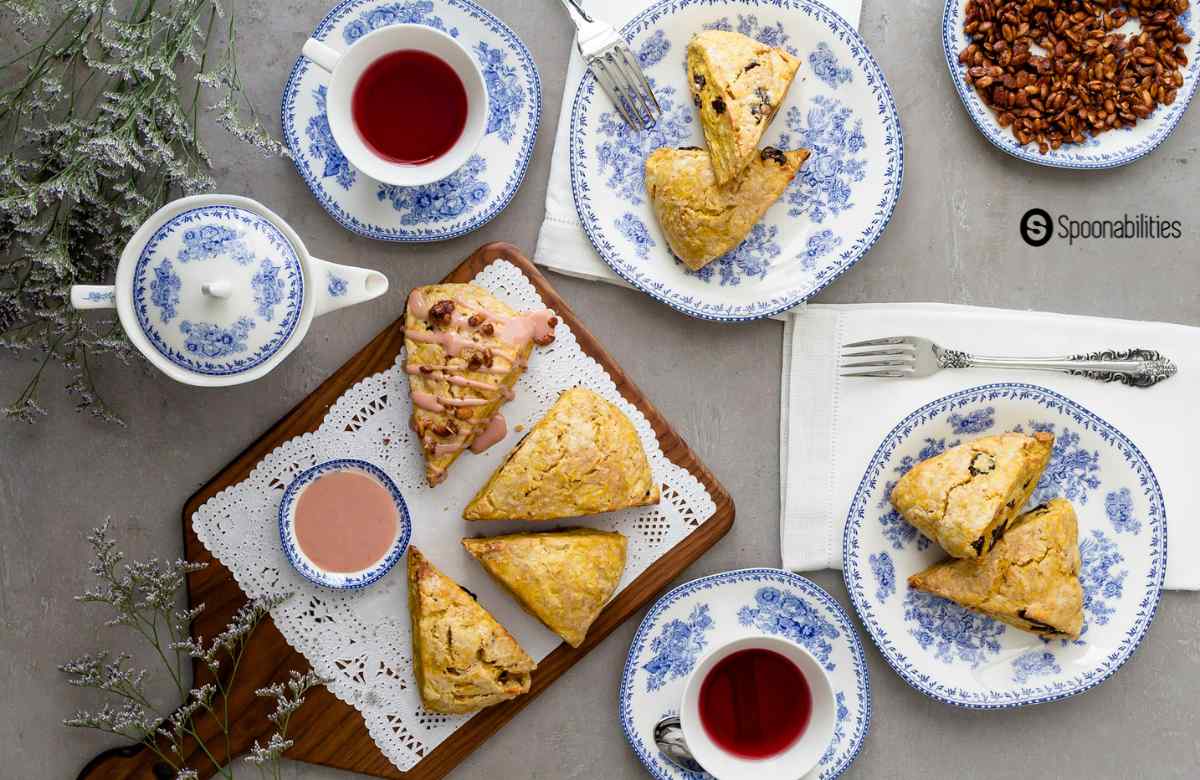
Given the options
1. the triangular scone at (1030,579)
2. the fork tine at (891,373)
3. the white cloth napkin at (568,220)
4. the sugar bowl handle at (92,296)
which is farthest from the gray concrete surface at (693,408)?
the sugar bowl handle at (92,296)

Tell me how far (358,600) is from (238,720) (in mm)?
555

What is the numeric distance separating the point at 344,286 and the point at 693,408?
3.99ft

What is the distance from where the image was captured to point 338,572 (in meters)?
3.19

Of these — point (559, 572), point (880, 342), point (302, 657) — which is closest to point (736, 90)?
point (880, 342)

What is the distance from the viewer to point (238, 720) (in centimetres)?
329

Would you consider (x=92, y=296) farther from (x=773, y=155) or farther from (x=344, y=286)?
(x=773, y=155)

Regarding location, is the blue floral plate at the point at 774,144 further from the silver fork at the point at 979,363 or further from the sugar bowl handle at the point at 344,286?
the sugar bowl handle at the point at 344,286

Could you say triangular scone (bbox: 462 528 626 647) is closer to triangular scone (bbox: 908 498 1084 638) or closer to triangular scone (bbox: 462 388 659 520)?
triangular scone (bbox: 462 388 659 520)

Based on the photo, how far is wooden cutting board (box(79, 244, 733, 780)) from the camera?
10.7 feet

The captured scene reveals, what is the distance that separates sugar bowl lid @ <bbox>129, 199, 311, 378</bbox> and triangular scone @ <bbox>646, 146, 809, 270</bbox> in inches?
44.9

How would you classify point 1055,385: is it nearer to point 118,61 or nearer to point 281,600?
point 281,600

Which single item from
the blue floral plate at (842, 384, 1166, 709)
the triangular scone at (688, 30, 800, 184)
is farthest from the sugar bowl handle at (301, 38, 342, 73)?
the blue floral plate at (842, 384, 1166, 709)

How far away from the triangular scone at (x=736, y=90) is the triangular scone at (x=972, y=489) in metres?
1.11

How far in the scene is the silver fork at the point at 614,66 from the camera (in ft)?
10.5
